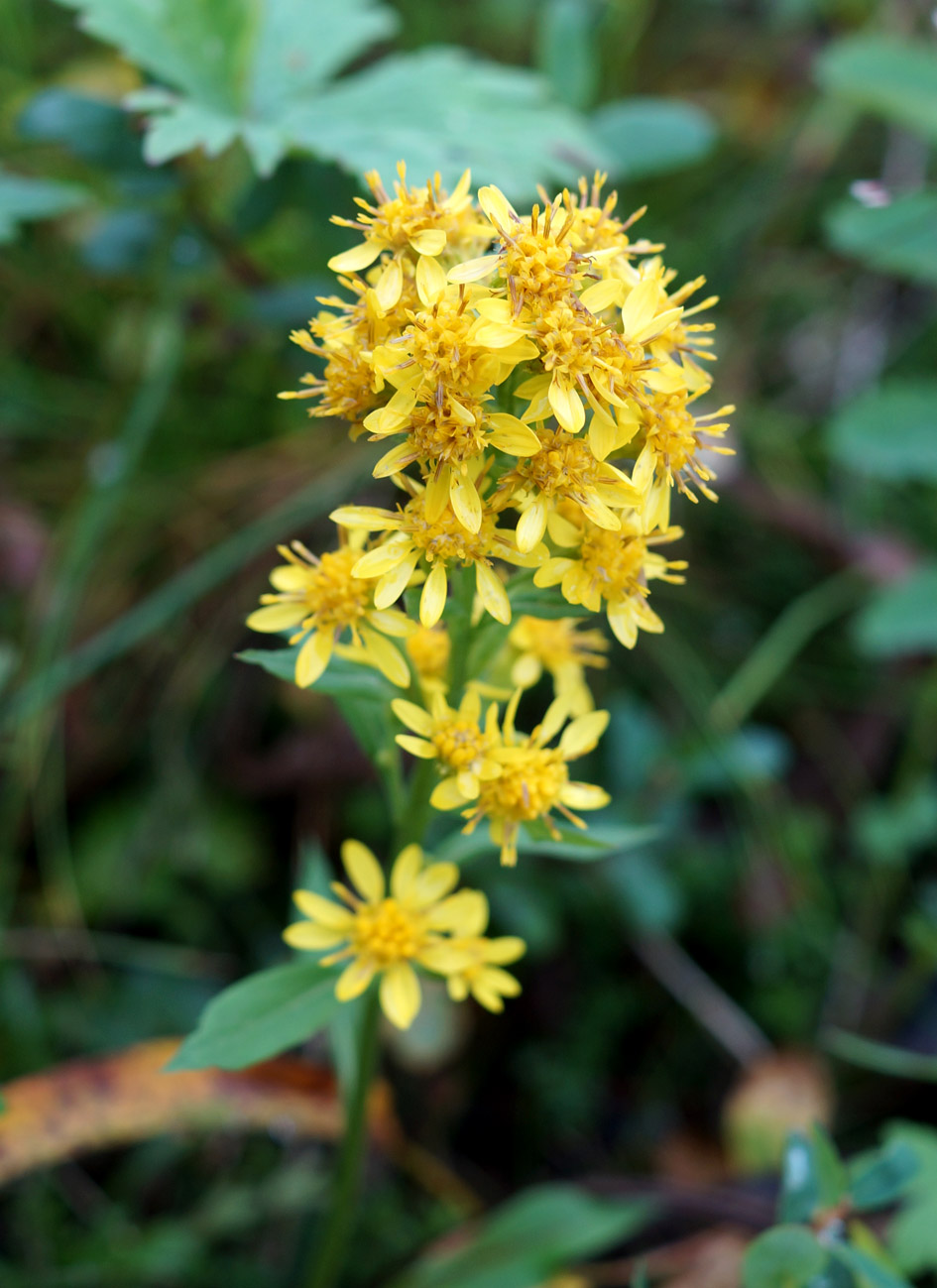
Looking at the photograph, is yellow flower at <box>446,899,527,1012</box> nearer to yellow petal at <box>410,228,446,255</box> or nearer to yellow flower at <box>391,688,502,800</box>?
yellow flower at <box>391,688,502,800</box>

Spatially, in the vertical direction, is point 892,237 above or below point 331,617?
above

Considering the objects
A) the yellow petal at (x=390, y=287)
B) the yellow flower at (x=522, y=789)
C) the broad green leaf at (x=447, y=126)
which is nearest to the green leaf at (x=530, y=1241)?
the yellow flower at (x=522, y=789)

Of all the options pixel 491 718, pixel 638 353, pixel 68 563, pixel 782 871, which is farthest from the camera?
pixel 782 871

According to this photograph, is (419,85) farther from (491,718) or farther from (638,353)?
(491,718)

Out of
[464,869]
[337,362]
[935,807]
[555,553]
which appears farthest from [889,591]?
[337,362]

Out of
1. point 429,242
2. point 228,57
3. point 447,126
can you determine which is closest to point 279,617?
point 429,242

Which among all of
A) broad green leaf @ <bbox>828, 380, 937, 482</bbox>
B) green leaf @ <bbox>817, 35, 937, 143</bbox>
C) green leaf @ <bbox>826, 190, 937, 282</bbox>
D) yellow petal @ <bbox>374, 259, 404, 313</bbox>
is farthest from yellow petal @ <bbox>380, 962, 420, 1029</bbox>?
green leaf @ <bbox>817, 35, 937, 143</bbox>

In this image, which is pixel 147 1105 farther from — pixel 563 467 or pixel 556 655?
pixel 563 467
